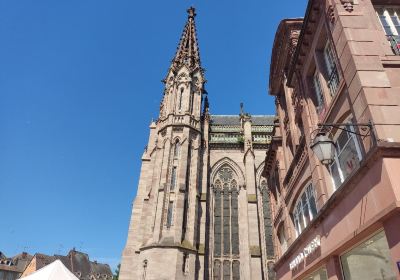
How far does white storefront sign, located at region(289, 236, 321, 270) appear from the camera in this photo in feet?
30.6

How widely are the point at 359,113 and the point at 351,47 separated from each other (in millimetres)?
1794

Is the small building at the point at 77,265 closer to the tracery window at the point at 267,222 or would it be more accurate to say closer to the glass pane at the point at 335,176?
the tracery window at the point at 267,222

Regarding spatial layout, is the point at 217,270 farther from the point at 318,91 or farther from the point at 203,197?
the point at 318,91

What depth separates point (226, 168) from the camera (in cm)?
2806

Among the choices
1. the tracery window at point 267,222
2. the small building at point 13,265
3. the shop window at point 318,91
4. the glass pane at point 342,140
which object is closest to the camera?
the glass pane at point 342,140

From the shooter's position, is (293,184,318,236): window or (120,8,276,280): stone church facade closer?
(293,184,318,236): window

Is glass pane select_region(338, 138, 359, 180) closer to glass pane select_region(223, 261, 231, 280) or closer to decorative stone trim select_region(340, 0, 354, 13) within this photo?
decorative stone trim select_region(340, 0, 354, 13)

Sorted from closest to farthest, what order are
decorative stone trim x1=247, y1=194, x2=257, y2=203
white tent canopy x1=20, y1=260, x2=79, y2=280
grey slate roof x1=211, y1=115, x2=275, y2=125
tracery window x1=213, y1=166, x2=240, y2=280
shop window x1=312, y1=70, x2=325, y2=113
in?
white tent canopy x1=20, y1=260, x2=79, y2=280 < shop window x1=312, y1=70, x2=325, y2=113 < tracery window x1=213, y1=166, x2=240, y2=280 < decorative stone trim x1=247, y1=194, x2=257, y2=203 < grey slate roof x1=211, y1=115, x2=275, y2=125

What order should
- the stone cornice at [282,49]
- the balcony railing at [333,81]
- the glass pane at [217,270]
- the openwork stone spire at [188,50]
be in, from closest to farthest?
the balcony railing at [333,81]
the stone cornice at [282,49]
the glass pane at [217,270]
the openwork stone spire at [188,50]

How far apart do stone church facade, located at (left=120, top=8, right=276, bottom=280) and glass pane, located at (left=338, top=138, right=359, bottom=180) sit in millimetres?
14064

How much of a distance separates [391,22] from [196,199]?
697 inches

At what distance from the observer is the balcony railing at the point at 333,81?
9242 millimetres

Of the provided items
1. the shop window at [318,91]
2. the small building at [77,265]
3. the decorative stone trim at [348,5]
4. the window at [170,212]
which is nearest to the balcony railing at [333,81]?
the shop window at [318,91]

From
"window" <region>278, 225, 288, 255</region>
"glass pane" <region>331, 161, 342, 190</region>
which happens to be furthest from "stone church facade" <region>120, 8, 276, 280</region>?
"glass pane" <region>331, 161, 342, 190</region>
